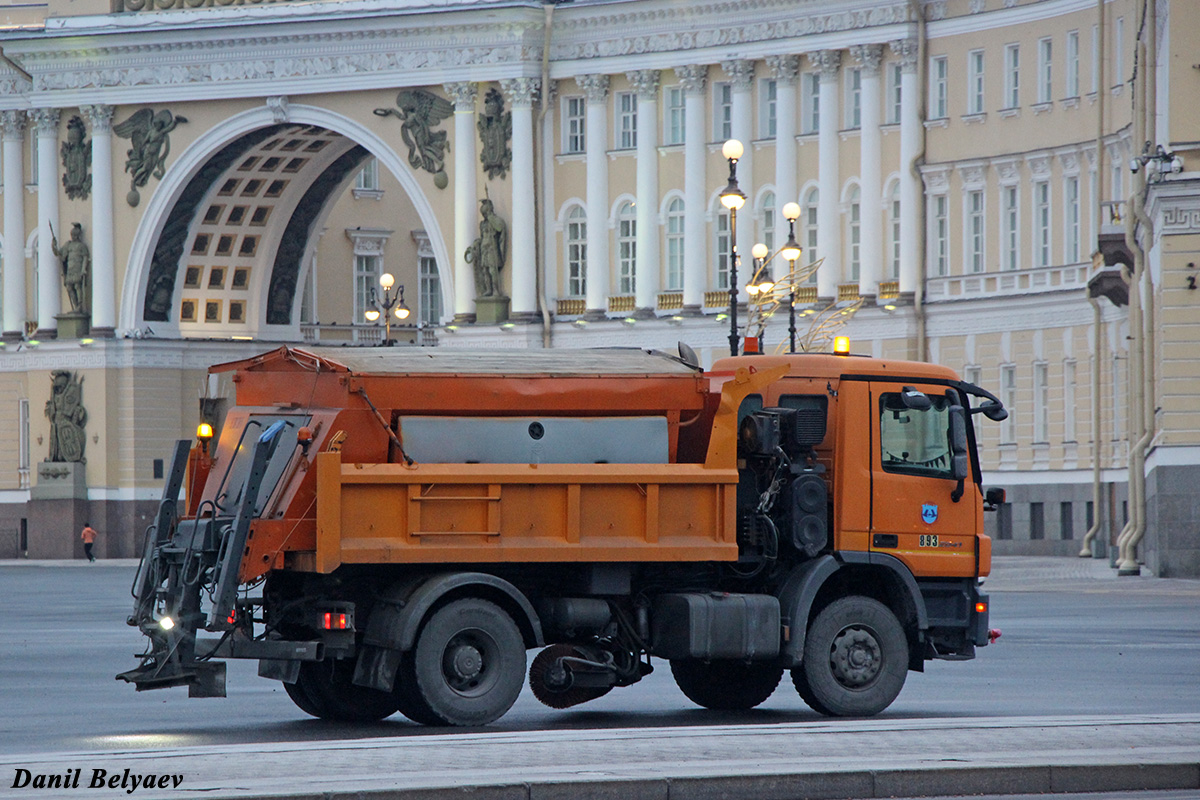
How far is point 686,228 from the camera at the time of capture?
64.7 meters

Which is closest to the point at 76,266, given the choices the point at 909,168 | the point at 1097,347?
the point at 909,168

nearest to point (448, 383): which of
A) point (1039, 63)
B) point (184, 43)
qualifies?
point (1039, 63)

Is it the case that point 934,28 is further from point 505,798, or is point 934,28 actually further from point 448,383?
point 505,798

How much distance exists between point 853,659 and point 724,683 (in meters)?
1.35

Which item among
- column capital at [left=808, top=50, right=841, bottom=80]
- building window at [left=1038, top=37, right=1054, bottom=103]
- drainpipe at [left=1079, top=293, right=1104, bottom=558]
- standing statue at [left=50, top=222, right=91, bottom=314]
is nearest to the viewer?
drainpipe at [left=1079, top=293, right=1104, bottom=558]

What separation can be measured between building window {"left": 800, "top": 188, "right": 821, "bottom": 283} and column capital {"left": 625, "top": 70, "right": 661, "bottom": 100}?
17.3 ft

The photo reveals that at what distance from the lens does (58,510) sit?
69.3 m

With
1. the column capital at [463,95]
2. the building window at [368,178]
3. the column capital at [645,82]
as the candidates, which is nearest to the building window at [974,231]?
the column capital at [645,82]

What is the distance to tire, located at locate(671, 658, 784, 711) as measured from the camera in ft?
60.4

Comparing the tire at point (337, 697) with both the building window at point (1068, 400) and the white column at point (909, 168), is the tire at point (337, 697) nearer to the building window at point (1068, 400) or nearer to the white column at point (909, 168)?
the building window at point (1068, 400)

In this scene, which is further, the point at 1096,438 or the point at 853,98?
the point at 853,98

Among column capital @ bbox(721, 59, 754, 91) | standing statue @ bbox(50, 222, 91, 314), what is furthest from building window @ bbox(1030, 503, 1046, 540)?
standing statue @ bbox(50, 222, 91, 314)

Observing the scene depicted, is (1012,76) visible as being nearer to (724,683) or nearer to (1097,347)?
(1097,347)

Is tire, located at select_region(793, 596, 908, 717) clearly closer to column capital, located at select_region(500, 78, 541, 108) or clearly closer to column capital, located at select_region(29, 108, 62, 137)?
column capital, located at select_region(500, 78, 541, 108)
